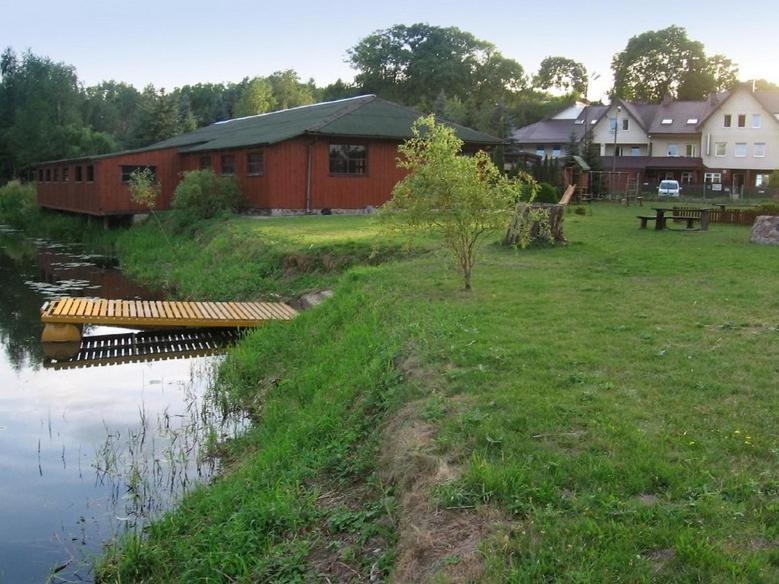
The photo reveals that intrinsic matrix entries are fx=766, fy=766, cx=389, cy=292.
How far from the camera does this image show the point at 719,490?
4328 millimetres

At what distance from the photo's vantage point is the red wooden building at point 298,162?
1038 inches

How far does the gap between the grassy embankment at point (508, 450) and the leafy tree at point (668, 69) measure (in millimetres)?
73712

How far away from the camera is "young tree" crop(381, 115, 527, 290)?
1054 centimetres

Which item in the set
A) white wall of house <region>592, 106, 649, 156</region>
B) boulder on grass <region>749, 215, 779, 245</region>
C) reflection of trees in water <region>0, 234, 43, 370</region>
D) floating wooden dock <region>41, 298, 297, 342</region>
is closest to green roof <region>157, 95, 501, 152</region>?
reflection of trees in water <region>0, 234, 43, 370</region>

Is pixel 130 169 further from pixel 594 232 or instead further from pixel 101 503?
pixel 101 503

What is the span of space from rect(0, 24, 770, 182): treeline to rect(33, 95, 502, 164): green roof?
3220 cm

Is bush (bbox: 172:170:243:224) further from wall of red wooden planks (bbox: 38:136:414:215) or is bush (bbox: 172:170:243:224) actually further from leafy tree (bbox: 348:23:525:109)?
leafy tree (bbox: 348:23:525:109)

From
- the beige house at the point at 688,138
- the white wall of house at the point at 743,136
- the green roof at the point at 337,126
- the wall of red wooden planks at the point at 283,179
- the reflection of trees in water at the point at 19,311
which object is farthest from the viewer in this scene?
the beige house at the point at 688,138

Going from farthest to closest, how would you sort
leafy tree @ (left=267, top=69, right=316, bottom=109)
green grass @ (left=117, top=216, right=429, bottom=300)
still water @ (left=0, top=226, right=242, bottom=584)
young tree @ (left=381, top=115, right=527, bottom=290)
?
leafy tree @ (left=267, top=69, right=316, bottom=109)
green grass @ (left=117, top=216, right=429, bottom=300)
young tree @ (left=381, top=115, right=527, bottom=290)
still water @ (left=0, top=226, right=242, bottom=584)

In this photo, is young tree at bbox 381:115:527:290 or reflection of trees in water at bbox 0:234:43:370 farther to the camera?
reflection of trees in water at bbox 0:234:43:370

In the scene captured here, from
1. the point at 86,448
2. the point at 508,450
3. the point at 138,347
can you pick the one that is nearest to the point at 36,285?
the point at 138,347

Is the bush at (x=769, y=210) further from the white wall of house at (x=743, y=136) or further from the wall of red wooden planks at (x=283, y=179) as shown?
the white wall of house at (x=743, y=136)

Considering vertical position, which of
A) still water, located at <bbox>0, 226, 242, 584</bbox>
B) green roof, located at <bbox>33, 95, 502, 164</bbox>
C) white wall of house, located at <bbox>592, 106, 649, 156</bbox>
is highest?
white wall of house, located at <bbox>592, 106, 649, 156</bbox>

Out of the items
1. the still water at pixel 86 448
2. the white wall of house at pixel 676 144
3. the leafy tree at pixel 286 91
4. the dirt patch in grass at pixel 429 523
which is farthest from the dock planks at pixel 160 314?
the leafy tree at pixel 286 91
